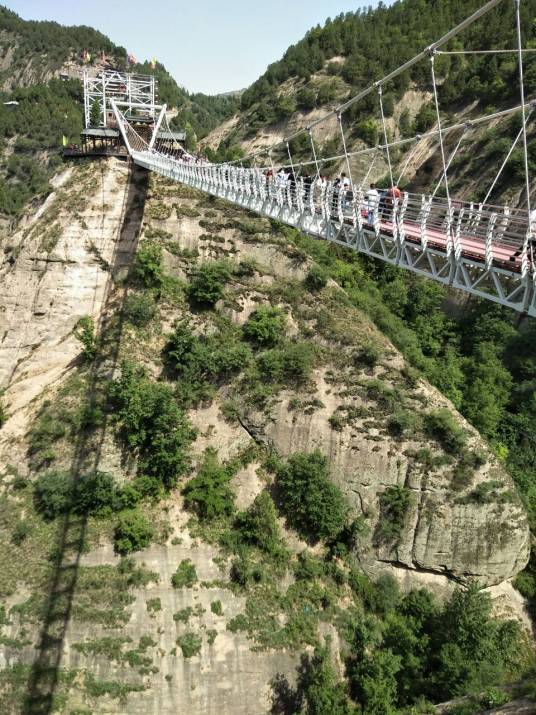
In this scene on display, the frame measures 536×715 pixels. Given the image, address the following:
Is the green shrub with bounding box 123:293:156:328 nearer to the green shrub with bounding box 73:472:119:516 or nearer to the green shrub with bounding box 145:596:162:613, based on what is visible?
the green shrub with bounding box 73:472:119:516

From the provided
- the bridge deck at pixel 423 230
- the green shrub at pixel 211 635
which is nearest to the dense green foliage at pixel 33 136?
the bridge deck at pixel 423 230

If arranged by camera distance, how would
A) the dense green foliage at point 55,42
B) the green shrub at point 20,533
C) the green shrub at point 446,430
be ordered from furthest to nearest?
the dense green foliage at point 55,42 → the green shrub at point 446,430 → the green shrub at point 20,533

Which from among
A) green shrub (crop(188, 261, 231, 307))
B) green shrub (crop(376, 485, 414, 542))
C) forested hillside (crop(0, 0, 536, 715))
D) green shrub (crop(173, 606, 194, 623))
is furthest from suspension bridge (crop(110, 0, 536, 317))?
green shrub (crop(173, 606, 194, 623))

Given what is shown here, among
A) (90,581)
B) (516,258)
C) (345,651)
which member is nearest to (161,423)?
(90,581)

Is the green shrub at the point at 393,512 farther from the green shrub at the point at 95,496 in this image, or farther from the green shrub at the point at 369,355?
the green shrub at the point at 95,496

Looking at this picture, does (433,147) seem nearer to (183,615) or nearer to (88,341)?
(88,341)

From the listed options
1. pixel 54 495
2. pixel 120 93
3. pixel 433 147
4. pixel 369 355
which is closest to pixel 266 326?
pixel 369 355
